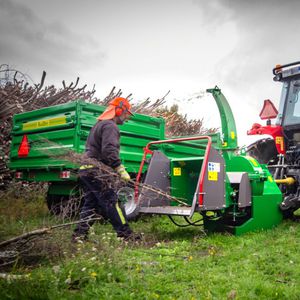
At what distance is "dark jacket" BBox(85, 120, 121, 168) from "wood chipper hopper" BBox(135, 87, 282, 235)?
0.53m

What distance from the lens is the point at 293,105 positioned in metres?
6.30

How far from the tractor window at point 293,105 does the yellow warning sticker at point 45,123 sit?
3.49 meters

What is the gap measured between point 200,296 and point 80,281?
2.98ft

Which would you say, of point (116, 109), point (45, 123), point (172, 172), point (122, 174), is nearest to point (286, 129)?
point (172, 172)

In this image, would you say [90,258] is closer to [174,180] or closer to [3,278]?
[3,278]

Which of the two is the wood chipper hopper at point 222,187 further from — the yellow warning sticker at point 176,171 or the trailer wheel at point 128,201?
the trailer wheel at point 128,201

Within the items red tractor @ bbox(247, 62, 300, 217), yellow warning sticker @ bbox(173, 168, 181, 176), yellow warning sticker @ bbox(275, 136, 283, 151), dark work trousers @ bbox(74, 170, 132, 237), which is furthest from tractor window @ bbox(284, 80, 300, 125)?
dark work trousers @ bbox(74, 170, 132, 237)

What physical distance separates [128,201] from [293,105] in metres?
3.01

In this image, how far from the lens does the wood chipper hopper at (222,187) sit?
5004 millimetres

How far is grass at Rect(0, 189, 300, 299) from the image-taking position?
287cm

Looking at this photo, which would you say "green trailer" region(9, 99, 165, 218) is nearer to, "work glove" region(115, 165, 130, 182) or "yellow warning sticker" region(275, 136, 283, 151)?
"work glove" region(115, 165, 130, 182)

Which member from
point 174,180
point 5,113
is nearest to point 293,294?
point 174,180

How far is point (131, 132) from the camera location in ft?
22.0

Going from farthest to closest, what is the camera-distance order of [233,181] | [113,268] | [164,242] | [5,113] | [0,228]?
[5,113] < [233,181] < [164,242] < [0,228] < [113,268]
